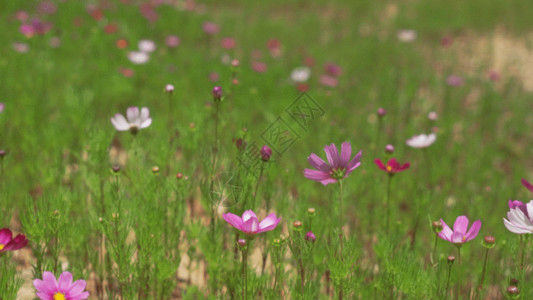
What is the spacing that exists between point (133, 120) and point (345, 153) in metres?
1.20

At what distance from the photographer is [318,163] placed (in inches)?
70.9

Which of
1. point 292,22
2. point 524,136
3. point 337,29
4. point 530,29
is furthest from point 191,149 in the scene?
point 530,29

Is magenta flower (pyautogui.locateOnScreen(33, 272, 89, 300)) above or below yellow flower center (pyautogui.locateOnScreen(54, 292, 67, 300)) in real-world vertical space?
above

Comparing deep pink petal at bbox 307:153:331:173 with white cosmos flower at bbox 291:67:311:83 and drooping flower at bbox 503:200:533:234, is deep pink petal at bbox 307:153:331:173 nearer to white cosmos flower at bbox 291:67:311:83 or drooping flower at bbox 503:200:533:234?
drooping flower at bbox 503:200:533:234

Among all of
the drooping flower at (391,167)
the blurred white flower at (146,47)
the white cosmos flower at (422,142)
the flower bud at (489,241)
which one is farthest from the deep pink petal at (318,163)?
the blurred white flower at (146,47)

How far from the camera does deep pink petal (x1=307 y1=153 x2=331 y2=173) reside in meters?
1.78

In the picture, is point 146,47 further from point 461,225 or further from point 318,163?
point 461,225

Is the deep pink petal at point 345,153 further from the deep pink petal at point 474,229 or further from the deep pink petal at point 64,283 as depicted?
the deep pink petal at point 64,283

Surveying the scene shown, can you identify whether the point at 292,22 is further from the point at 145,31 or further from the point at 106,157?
the point at 106,157

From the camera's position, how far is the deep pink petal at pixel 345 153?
5.82 feet

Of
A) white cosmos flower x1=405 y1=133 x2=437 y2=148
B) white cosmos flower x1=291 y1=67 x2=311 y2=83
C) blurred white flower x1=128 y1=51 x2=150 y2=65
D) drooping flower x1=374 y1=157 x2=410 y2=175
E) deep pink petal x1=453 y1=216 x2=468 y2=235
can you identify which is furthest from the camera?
white cosmos flower x1=291 y1=67 x2=311 y2=83

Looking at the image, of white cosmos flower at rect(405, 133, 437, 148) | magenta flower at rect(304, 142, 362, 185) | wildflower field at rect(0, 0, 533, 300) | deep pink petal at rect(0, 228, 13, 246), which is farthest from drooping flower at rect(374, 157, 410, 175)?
deep pink petal at rect(0, 228, 13, 246)

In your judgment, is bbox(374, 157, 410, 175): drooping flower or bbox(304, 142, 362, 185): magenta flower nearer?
bbox(304, 142, 362, 185): magenta flower

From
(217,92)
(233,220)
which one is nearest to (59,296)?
(233,220)
